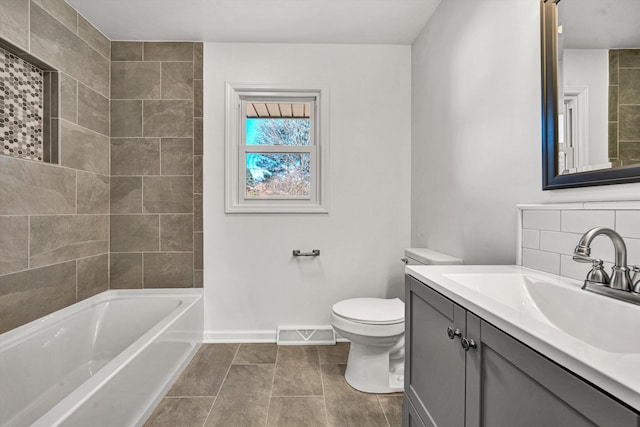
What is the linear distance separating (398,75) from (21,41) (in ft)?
7.86

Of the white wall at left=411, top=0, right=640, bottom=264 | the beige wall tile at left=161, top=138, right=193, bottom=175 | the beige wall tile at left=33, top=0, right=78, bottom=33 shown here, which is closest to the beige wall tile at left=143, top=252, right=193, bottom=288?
the beige wall tile at left=161, top=138, right=193, bottom=175

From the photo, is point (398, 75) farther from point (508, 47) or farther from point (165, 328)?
point (165, 328)

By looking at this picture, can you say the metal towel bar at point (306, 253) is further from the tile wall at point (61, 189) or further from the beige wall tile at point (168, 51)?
the beige wall tile at point (168, 51)

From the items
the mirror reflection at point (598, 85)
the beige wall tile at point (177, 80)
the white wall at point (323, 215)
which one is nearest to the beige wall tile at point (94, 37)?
the beige wall tile at point (177, 80)

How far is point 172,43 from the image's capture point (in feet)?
8.18

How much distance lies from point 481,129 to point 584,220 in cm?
73

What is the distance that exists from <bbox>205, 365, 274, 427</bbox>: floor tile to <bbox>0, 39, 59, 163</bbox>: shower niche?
1747mm

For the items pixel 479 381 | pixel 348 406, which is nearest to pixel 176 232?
pixel 348 406

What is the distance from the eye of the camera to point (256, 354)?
91.3 inches

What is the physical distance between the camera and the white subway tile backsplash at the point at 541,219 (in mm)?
1126

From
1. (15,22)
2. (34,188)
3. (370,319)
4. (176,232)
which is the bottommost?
(370,319)

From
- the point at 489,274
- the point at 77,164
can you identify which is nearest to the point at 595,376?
the point at 489,274

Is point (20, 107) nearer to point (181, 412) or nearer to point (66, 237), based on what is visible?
point (66, 237)

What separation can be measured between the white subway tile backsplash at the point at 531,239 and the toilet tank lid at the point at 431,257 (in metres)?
0.48
